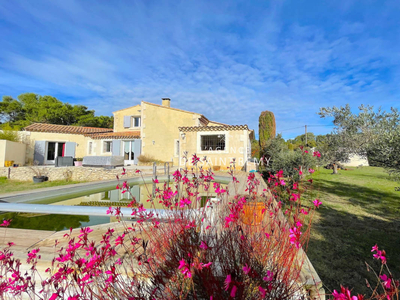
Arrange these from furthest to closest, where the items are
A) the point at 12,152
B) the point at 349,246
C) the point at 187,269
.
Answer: the point at 12,152
the point at 349,246
the point at 187,269

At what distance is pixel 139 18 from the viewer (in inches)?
489

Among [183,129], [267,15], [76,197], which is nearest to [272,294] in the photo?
[76,197]

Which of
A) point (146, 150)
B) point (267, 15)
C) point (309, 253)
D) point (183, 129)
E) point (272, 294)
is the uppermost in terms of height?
point (267, 15)

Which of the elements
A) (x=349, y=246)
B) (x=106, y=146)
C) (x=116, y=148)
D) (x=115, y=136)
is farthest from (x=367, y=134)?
(x=106, y=146)

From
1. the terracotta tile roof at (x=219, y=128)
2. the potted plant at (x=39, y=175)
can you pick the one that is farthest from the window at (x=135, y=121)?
the potted plant at (x=39, y=175)

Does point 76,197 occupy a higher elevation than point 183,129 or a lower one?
lower

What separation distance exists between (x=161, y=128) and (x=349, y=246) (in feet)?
55.1

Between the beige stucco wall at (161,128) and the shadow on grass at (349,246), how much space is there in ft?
47.1

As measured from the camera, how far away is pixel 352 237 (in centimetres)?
471

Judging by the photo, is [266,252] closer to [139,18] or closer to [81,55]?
[139,18]

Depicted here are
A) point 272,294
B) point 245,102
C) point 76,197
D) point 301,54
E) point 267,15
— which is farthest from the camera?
point 245,102

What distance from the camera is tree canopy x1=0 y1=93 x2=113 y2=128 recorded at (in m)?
27.4

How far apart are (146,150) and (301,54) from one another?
15.7 meters

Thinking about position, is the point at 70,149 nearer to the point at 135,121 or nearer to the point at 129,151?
the point at 129,151
